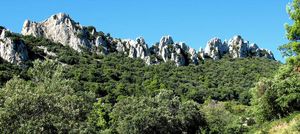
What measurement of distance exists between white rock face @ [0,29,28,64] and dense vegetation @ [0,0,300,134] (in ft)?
11.7

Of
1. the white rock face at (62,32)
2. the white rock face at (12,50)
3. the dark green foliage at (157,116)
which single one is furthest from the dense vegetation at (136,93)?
the white rock face at (62,32)

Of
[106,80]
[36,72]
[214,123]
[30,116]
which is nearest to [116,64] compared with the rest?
[106,80]

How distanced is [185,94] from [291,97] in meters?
103

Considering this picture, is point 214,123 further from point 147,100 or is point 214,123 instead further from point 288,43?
point 288,43

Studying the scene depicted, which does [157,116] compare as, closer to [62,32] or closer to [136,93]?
[136,93]

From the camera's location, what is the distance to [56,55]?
16962 centimetres

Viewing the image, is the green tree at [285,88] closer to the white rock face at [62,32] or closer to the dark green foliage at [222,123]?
the dark green foliage at [222,123]

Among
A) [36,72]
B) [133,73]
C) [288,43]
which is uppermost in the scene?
[133,73]

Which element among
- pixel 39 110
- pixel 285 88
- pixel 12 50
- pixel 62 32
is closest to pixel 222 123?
pixel 285 88

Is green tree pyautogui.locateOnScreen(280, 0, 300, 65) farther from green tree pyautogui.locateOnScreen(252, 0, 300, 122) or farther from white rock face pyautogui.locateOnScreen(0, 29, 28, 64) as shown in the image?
white rock face pyautogui.locateOnScreen(0, 29, 28, 64)

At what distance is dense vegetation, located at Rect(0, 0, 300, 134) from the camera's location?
138ft

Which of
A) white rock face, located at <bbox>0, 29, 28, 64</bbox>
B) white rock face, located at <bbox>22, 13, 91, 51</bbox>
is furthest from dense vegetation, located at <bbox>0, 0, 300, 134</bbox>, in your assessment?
white rock face, located at <bbox>22, 13, 91, 51</bbox>

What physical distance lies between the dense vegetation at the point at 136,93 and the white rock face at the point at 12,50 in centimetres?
355

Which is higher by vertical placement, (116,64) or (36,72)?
(116,64)
